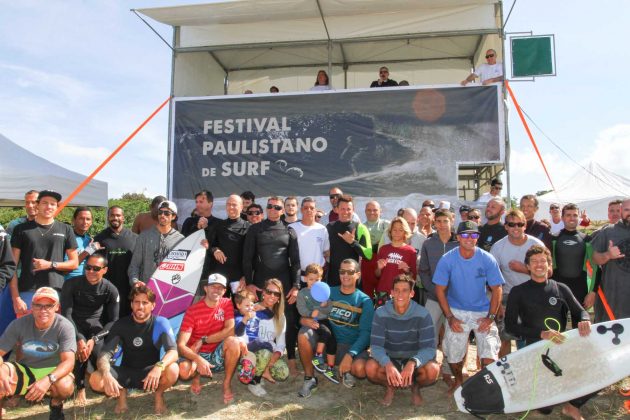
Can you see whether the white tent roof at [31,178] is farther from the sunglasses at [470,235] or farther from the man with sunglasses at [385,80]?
the sunglasses at [470,235]

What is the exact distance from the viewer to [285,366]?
4.33 metres

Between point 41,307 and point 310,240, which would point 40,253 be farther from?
point 310,240

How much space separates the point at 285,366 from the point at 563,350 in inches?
95.9

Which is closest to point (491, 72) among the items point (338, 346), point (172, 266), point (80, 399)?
point (338, 346)

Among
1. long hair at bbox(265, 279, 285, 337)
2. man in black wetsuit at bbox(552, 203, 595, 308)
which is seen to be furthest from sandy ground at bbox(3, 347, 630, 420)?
man in black wetsuit at bbox(552, 203, 595, 308)

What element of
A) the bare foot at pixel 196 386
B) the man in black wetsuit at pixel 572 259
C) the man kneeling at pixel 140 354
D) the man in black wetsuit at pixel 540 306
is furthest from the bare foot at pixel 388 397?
the man in black wetsuit at pixel 572 259

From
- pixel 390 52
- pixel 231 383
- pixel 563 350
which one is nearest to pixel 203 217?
pixel 231 383

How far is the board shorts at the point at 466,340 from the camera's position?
160 inches

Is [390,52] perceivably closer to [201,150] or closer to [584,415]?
[201,150]

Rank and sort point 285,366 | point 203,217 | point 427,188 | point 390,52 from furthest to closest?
point 390,52 → point 427,188 → point 203,217 → point 285,366

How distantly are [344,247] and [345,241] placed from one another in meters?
0.07

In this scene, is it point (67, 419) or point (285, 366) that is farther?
point (285, 366)

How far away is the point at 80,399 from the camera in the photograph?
160 inches

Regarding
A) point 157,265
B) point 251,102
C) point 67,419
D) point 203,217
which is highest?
point 251,102
